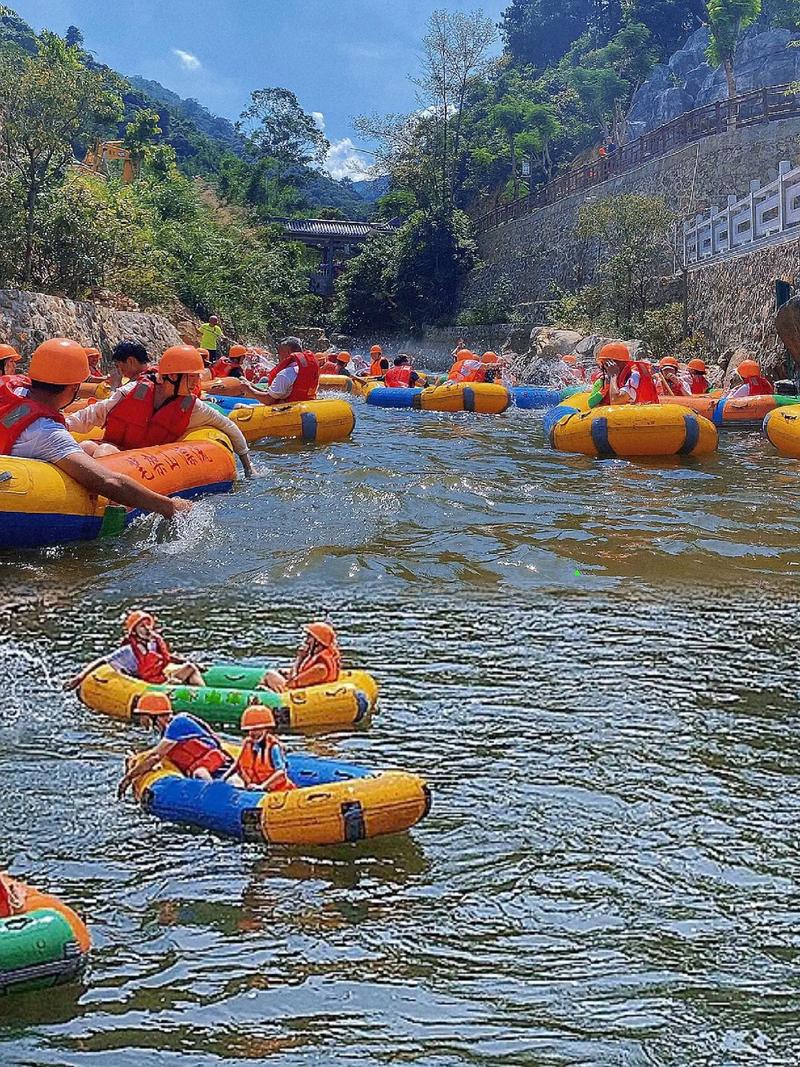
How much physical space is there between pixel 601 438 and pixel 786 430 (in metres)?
1.94

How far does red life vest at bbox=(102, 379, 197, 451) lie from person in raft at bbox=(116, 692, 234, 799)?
5.27m

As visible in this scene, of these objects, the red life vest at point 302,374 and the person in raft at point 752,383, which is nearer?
the red life vest at point 302,374

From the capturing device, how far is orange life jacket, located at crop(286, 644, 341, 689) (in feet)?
14.5

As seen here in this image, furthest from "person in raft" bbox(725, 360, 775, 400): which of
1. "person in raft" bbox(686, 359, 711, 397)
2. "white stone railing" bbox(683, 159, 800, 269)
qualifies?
"white stone railing" bbox(683, 159, 800, 269)

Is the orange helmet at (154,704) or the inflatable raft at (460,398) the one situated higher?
the inflatable raft at (460,398)

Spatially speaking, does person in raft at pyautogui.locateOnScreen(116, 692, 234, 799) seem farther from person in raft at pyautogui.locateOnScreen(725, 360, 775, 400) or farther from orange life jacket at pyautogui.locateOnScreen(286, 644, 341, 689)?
person in raft at pyautogui.locateOnScreen(725, 360, 775, 400)

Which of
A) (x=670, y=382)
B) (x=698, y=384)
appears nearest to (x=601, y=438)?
(x=670, y=382)

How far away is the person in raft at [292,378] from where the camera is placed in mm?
12703

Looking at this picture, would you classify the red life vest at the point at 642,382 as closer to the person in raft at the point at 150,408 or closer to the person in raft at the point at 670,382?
the person in raft at the point at 670,382

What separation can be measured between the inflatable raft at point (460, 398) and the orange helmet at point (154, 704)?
1246 centimetres

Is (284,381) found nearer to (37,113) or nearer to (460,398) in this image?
(460,398)

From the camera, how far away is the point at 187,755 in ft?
11.8

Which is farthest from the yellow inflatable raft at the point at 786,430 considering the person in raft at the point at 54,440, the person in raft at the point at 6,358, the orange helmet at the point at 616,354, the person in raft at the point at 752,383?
the person in raft at the point at 6,358

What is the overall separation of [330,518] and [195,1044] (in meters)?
5.77
